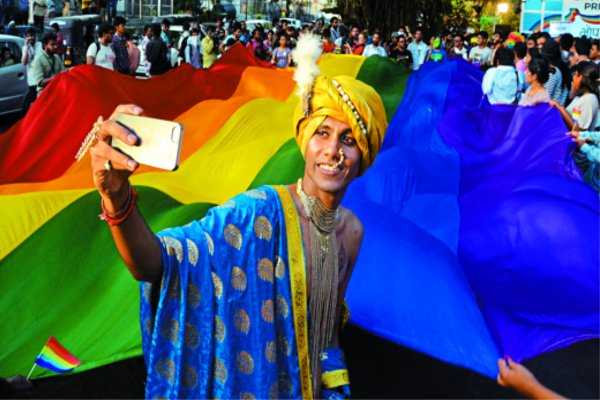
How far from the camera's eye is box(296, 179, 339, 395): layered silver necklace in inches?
76.3

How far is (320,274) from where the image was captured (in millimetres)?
1941

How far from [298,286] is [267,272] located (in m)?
0.09

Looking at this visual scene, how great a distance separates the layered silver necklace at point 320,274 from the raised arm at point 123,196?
0.43m

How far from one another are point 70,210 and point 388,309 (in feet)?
6.44

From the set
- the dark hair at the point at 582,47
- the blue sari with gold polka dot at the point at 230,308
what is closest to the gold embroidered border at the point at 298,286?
the blue sari with gold polka dot at the point at 230,308

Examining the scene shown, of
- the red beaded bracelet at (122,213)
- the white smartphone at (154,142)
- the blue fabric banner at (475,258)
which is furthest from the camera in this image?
the blue fabric banner at (475,258)

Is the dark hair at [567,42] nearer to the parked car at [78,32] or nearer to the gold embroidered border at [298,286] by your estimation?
the parked car at [78,32]

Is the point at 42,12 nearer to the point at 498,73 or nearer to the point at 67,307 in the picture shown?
the point at 498,73

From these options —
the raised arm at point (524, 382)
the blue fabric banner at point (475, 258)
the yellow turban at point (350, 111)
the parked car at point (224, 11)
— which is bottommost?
the blue fabric banner at point (475, 258)

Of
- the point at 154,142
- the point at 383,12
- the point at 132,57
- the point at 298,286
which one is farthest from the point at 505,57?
the point at 383,12

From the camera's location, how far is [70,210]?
14.6ft

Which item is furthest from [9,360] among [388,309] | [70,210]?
[388,309]

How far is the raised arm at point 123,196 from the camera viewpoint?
137 cm

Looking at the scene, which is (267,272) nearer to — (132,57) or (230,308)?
(230,308)
